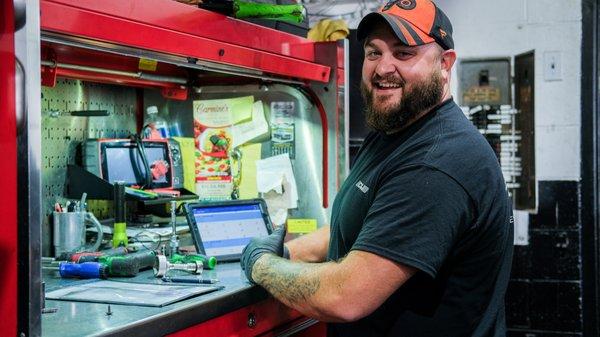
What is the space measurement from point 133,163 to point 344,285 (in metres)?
1.39

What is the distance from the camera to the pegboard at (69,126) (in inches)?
109

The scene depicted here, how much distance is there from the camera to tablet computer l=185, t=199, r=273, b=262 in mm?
2652

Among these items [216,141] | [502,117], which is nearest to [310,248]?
[216,141]

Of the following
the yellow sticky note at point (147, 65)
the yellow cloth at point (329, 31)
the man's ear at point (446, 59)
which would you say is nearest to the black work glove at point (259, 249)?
the man's ear at point (446, 59)

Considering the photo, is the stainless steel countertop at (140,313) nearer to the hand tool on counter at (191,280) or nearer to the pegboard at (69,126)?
the hand tool on counter at (191,280)

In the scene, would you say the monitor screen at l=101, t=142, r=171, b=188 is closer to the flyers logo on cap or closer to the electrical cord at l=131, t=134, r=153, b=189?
the electrical cord at l=131, t=134, r=153, b=189

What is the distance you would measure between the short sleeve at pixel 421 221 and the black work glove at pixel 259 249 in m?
0.45

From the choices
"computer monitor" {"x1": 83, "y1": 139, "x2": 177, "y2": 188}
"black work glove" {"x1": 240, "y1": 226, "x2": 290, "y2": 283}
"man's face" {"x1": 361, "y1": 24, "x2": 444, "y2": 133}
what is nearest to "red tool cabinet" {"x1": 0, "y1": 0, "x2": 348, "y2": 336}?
"black work glove" {"x1": 240, "y1": 226, "x2": 290, "y2": 283}

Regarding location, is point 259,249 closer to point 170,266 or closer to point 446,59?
point 170,266

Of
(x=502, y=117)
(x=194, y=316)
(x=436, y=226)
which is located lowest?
(x=194, y=316)

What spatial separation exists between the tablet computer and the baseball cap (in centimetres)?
83

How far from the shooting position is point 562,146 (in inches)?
188

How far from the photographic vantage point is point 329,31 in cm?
314

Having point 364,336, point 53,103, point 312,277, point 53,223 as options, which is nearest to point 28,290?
point 312,277
